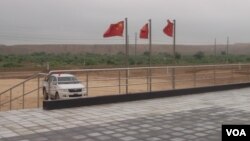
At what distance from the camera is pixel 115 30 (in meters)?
13.7

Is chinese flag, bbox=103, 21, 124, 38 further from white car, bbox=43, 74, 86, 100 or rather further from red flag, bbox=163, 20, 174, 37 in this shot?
white car, bbox=43, 74, 86, 100

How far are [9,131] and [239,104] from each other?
22.1 feet

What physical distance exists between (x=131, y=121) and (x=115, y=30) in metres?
5.97

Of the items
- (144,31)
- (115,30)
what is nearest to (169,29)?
(144,31)

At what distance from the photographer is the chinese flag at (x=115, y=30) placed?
1361 centimetres

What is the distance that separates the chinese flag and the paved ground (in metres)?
3.26

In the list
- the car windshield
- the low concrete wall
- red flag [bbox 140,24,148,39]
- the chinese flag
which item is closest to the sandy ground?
the low concrete wall

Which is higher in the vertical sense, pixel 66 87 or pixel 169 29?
pixel 169 29

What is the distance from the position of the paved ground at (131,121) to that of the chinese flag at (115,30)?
3257mm

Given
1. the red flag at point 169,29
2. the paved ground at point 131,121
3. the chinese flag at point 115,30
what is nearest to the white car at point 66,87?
the chinese flag at point 115,30

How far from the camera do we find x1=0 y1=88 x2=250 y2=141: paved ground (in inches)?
273

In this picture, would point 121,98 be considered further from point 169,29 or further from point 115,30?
point 169,29

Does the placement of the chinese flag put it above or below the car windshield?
above

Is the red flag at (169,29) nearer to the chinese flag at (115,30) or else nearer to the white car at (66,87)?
the chinese flag at (115,30)
